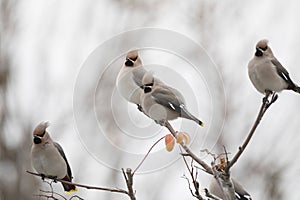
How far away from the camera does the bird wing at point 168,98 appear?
564 centimetres

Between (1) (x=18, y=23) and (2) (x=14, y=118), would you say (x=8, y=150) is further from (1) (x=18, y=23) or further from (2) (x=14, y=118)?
(1) (x=18, y=23)

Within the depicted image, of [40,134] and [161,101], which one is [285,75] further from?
[40,134]

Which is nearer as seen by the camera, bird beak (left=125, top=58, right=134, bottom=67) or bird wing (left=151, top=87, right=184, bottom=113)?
bird wing (left=151, top=87, right=184, bottom=113)

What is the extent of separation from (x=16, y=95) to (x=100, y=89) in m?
1.14

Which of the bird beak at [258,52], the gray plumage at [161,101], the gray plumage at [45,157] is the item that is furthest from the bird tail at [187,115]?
the gray plumage at [45,157]

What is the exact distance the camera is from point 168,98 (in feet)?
18.9

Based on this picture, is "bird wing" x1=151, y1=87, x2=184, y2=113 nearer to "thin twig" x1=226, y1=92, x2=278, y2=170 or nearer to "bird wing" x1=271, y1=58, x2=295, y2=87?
"bird wing" x1=271, y1=58, x2=295, y2=87

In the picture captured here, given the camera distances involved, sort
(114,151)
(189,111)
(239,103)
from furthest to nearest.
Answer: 1. (114,151)
2. (239,103)
3. (189,111)

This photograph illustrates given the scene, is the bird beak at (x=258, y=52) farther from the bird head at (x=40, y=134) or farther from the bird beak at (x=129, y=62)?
the bird head at (x=40, y=134)

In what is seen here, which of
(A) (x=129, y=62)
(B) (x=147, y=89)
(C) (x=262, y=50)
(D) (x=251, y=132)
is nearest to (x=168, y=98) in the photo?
(B) (x=147, y=89)

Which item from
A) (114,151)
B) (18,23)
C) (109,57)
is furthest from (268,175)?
(18,23)

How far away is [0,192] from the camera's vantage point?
372 inches

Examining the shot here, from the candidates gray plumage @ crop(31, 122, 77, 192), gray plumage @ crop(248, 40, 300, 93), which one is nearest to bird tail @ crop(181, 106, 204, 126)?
gray plumage @ crop(248, 40, 300, 93)

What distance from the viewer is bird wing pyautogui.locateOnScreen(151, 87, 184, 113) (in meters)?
5.64
